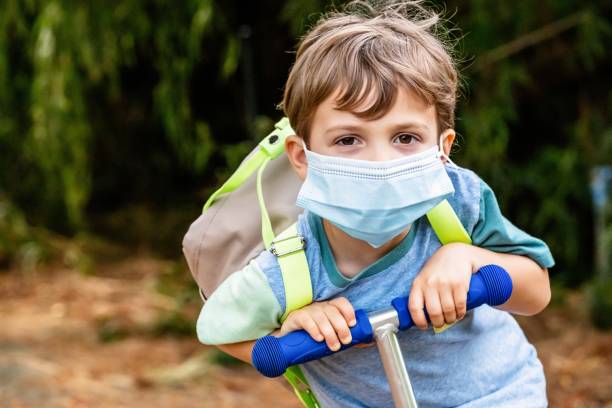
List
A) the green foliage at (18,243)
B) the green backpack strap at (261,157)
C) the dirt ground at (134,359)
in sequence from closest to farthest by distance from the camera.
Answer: the green backpack strap at (261,157), the dirt ground at (134,359), the green foliage at (18,243)

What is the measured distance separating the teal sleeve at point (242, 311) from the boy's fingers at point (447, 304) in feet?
1.09

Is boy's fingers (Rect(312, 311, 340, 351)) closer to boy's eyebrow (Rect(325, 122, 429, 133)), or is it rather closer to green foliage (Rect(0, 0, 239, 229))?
boy's eyebrow (Rect(325, 122, 429, 133))

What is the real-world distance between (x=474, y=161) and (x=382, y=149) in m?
2.49

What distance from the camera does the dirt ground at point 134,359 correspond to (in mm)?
3904

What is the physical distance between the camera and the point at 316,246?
6.31ft

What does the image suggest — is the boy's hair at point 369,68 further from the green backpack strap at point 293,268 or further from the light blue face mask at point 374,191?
the green backpack strap at point 293,268

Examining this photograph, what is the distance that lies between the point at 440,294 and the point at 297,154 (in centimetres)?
44

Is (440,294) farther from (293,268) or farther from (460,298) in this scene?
(293,268)

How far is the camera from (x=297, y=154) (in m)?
1.94

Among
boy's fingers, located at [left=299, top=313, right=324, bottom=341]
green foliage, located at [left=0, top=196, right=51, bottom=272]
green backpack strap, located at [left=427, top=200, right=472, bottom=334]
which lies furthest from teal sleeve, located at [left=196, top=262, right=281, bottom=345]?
green foliage, located at [left=0, top=196, right=51, bottom=272]

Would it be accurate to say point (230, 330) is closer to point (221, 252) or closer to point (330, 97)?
point (221, 252)

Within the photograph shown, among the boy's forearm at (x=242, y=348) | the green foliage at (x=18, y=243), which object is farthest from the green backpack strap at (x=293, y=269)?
the green foliage at (x=18, y=243)

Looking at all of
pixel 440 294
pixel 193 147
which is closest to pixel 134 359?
pixel 193 147

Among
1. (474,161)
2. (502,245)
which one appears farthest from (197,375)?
(502,245)
